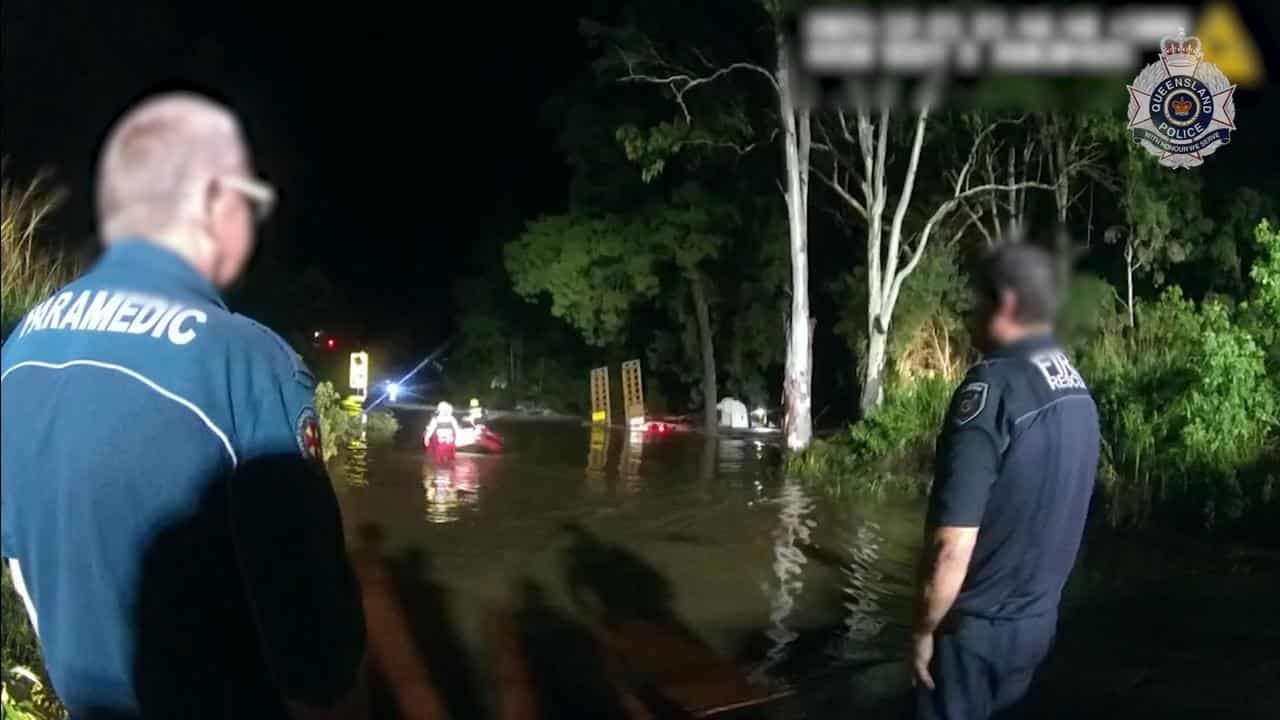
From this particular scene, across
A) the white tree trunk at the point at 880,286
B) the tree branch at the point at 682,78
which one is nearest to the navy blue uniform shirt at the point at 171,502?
the white tree trunk at the point at 880,286

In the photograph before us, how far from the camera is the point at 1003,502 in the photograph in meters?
3.12

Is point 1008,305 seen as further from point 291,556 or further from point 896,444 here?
point 896,444

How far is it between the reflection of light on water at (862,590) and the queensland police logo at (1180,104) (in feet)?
14.5

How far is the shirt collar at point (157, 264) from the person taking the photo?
1796 millimetres

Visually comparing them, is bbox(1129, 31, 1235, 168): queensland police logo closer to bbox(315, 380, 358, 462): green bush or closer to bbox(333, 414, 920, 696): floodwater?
bbox(333, 414, 920, 696): floodwater

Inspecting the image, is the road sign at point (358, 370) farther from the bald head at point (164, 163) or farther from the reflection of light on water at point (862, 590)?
the bald head at point (164, 163)

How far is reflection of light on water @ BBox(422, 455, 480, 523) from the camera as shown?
37.7 ft

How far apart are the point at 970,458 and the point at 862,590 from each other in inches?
229

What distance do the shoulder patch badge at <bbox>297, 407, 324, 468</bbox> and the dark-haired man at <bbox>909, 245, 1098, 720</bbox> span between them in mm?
1722

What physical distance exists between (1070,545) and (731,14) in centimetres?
1822

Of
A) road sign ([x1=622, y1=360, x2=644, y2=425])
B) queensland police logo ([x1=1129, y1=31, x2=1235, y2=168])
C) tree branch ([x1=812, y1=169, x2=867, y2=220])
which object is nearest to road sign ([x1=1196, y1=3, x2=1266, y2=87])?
queensland police logo ([x1=1129, y1=31, x2=1235, y2=168])

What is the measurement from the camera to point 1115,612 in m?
7.36

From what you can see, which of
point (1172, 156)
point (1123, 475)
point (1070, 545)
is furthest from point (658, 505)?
point (1070, 545)

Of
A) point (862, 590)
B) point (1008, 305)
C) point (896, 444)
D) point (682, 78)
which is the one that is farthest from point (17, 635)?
point (682, 78)
